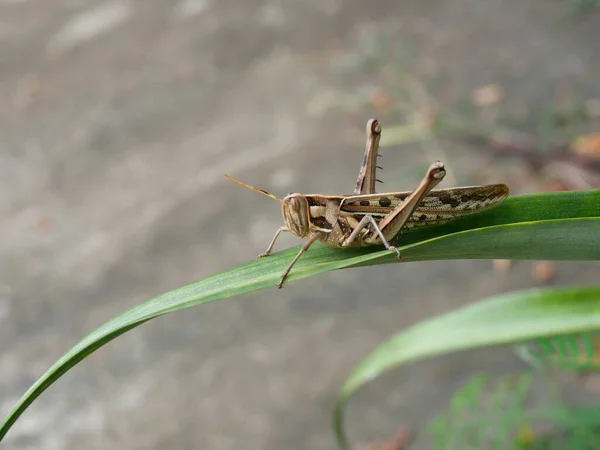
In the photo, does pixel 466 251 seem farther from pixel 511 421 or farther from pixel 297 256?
pixel 511 421

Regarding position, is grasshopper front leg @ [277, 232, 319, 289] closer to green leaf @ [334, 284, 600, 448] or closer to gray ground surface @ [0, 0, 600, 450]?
green leaf @ [334, 284, 600, 448]

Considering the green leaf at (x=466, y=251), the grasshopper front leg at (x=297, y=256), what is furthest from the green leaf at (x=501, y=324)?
the grasshopper front leg at (x=297, y=256)

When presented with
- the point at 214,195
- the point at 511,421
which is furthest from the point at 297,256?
the point at 214,195

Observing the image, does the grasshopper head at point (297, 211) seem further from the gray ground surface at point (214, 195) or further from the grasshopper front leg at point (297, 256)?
the gray ground surface at point (214, 195)

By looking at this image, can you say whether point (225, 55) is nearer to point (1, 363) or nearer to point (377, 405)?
point (1, 363)

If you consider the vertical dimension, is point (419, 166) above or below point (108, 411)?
above

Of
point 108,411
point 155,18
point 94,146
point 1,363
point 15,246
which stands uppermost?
point 155,18

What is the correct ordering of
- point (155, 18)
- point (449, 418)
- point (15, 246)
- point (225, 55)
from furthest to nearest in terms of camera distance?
1. point (155, 18)
2. point (225, 55)
3. point (15, 246)
4. point (449, 418)

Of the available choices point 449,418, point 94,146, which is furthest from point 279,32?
point 449,418
